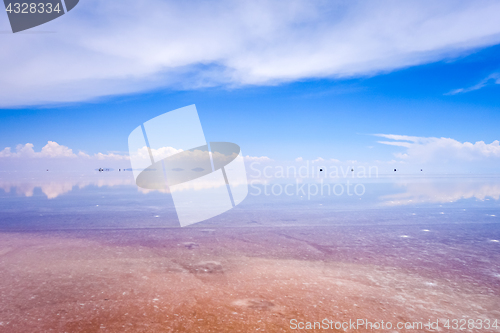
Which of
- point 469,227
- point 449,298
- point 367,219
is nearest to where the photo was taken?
point 449,298

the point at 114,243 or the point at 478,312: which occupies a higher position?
the point at 114,243

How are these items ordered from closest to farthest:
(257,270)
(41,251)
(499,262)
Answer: (257,270) → (499,262) → (41,251)

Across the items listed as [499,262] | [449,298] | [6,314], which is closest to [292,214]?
[499,262]

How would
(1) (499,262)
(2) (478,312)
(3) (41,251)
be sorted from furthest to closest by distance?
(3) (41,251) → (1) (499,262) → (2) (478,312)

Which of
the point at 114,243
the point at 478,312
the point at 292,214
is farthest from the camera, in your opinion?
the point at 292,214

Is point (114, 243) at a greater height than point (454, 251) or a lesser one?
greater

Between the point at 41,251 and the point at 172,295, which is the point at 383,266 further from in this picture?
the point at 41,251

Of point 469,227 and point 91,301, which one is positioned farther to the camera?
point 469,227

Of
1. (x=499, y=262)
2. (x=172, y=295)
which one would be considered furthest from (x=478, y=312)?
(x=172, y=295)

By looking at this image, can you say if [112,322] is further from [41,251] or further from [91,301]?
[41,251]
